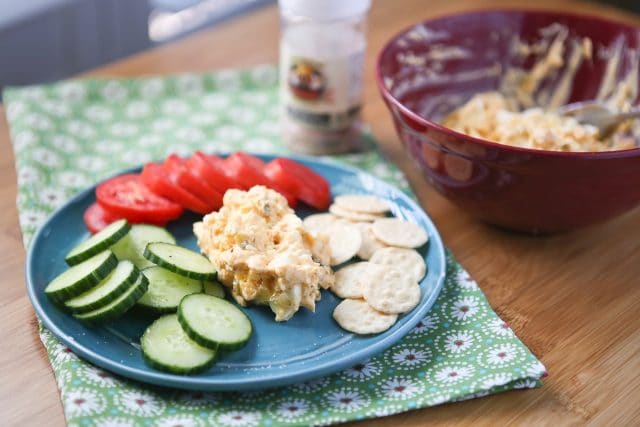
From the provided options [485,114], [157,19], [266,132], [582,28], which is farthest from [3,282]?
[157,19]

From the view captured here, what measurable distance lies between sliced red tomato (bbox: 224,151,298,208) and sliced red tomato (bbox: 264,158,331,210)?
0.01 m

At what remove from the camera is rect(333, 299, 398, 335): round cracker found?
4.82 ft

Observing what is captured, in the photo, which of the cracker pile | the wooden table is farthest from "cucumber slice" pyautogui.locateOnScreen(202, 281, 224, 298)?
the wooden table

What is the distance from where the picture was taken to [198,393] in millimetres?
1361

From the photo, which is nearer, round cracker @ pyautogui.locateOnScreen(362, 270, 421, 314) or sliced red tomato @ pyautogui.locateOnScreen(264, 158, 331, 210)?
round cracker @ pyautogui.locateOnScreen(362, 270, 421, 314)

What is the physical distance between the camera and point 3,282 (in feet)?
5.42

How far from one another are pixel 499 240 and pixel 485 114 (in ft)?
1.25

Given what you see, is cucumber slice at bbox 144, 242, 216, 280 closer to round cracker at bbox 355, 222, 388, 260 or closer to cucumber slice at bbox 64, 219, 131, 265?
cucumber slice at bbox 64, 219, 131, 265

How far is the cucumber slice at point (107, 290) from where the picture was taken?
1429 millimetres

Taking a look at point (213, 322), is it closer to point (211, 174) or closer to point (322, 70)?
point (211, 174)

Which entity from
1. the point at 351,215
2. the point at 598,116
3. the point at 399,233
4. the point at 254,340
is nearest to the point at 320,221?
the point at 351,215

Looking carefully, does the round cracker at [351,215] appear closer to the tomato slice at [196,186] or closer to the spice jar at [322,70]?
the tomato slice at [196,186]

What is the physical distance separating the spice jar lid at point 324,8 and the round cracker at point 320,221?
0.59 meters

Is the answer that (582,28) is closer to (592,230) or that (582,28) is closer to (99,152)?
(592,230)
